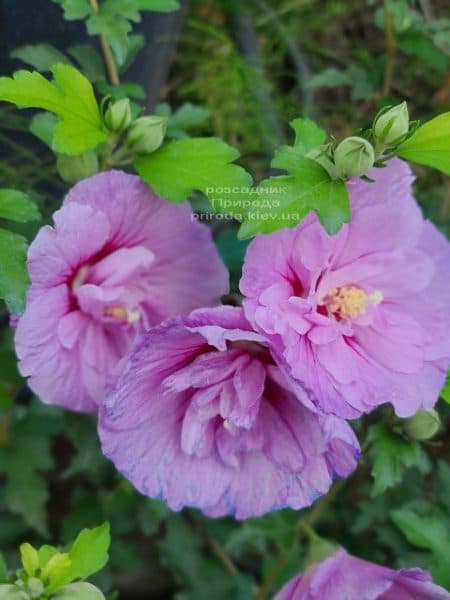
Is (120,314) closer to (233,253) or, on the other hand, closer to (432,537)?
(233,253)

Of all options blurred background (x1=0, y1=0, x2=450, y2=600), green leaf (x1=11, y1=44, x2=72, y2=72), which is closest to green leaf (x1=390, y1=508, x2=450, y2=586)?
blurred background (x1=0, y1=0, x2=450, y2=600)

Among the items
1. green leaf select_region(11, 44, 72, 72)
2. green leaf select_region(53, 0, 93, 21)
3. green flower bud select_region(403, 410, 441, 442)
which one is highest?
green leaf select_region(53, 0, 93, 21)

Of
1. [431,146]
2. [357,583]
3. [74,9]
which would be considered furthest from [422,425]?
[74,9]

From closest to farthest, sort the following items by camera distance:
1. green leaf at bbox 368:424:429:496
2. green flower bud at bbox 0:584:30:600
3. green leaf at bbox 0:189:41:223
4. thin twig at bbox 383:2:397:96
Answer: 1. green flower bud at bbox 0:584:30:600
2. green leaf at bbox 0:189:41:223
3. green leaf at bbox 368:424:429:496
4. thin twig at bbox 383:2:397:96

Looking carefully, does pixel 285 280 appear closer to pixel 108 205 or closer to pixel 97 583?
pixel 108 205

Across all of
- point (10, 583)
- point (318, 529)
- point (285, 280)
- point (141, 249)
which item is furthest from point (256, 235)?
point (318, 529)

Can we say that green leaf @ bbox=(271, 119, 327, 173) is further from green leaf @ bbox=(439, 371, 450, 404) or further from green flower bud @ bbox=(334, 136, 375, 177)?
green leaf @ bbox=(439, 371, 450, 404)
